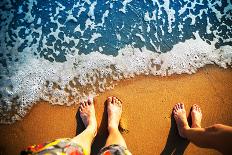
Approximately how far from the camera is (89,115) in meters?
2.95

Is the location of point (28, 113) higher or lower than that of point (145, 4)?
lower

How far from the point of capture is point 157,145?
2900mm

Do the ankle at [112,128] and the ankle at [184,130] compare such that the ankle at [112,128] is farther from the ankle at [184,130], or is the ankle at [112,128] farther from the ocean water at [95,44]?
the ankle at [184,130]

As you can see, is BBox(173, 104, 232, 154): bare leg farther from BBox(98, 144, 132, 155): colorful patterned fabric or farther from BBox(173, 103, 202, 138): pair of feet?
BBox(98, 144, 132, 155): colorful patterned fabric

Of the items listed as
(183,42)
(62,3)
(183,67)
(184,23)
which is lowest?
(183,67)

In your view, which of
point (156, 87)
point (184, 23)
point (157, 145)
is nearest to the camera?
point (157, 145)

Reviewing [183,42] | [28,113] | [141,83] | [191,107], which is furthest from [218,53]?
[28,113]

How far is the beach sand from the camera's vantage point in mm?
2902

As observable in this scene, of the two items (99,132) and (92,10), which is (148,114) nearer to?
(99,132)

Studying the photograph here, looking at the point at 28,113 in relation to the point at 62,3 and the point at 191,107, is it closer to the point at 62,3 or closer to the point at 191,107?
the point at 62,3

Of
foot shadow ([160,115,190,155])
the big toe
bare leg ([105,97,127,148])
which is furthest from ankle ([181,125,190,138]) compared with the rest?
bare leg ([105,97,127,148])

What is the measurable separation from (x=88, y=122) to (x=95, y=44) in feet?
3.59

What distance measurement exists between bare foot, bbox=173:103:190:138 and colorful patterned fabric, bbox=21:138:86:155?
3.85ft

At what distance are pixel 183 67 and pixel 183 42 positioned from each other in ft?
1.24
